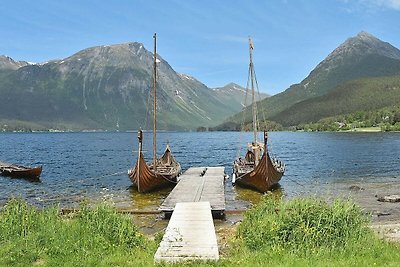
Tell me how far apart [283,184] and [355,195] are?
415 inches

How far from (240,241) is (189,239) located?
193 centimetres

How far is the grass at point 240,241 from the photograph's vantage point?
11773 mm

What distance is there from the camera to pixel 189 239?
47.3 feet

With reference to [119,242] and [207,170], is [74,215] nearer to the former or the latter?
[119,242]

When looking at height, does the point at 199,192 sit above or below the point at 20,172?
above

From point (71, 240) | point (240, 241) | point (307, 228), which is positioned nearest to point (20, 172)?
point (71, 240)

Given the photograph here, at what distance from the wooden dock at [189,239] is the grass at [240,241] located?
21.0 inches

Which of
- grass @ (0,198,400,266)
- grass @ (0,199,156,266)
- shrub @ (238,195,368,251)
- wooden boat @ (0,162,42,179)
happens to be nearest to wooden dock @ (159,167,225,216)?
grass @ (0,198,400,266)

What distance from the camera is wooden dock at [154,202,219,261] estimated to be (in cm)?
1248

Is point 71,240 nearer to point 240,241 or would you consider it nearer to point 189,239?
point 189,239

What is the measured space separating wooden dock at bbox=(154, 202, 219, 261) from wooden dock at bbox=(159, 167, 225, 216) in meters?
4.48

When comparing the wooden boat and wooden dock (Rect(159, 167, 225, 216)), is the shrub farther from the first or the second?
the wooden boat

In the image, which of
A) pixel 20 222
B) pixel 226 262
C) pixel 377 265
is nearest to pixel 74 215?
pixel 20 222

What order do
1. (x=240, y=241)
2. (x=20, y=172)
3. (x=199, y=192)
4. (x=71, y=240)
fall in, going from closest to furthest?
(x=71, y=240) < (x=240, y=241) < (x=199, y=192) < (x=20, y=172)
